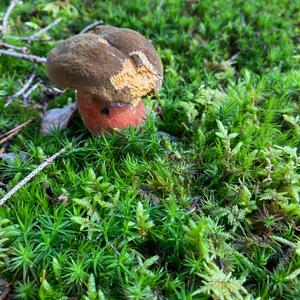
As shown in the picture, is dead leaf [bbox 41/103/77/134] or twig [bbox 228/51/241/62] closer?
dead leaf [bbox 41/103/77/134]

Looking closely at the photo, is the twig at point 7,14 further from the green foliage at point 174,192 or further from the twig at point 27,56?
the twig at point 27,56

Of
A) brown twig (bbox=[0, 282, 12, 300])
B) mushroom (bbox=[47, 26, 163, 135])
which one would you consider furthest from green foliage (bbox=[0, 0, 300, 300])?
mushroom (bbox=[47, 26, 163, 135])

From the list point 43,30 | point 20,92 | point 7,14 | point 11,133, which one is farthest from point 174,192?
point 7,14

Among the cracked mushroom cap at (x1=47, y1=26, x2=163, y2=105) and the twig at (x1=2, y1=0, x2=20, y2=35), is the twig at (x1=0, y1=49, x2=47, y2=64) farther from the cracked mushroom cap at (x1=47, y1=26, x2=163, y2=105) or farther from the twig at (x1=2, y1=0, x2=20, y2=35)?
the cracked mushroom cap at (x1=47, y1=26, x2=163, y2=105)

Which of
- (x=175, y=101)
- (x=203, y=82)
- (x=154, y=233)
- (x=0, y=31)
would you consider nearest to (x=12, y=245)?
(x=154, y=233)

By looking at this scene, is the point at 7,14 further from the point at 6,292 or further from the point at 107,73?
the point at 6,292

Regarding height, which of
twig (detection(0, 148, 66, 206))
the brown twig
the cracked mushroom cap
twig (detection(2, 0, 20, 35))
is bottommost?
the brown twig

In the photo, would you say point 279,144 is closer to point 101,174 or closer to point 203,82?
point 203,82
